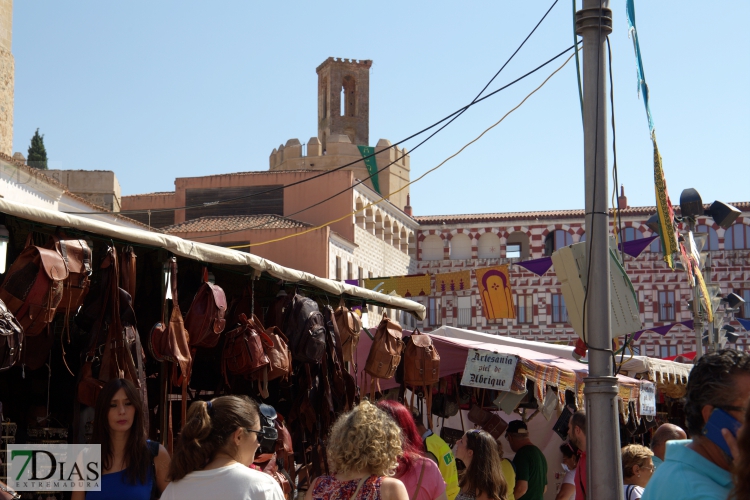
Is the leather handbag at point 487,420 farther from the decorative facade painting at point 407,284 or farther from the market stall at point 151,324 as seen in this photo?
the decorative facade painting at point 407,284

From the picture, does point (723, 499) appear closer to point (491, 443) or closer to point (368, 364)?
point (491, 443)

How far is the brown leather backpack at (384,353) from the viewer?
8.41m

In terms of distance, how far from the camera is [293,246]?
42.0 metres

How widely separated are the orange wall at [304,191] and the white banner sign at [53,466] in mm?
39485

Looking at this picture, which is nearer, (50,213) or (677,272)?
(50,213)

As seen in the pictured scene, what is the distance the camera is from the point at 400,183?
194ft

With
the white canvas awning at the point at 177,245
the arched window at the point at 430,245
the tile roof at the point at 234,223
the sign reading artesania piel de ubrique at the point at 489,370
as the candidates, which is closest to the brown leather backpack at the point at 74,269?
the white canvas awning at the point at 177,245

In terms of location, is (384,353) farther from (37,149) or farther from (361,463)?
(37,149)

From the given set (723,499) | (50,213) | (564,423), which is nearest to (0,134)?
(564,423)

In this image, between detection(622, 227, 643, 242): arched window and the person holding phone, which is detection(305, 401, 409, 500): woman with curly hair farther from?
A: detection(622, 227, 643, 242): arched window

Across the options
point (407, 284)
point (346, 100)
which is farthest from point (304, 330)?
point (346, 100)

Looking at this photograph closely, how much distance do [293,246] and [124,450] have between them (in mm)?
37264

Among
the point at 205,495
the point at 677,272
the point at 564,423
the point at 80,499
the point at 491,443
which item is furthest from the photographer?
the point at 677,272

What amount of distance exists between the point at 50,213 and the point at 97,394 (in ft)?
3.36
